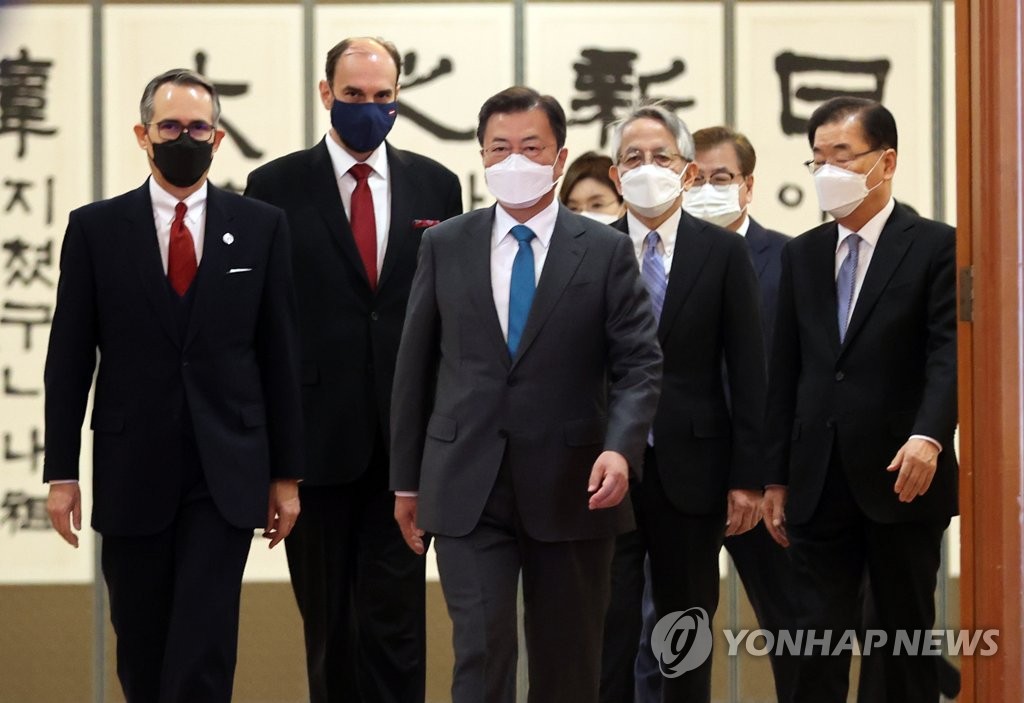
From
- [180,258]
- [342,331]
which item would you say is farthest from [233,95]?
[180,258]

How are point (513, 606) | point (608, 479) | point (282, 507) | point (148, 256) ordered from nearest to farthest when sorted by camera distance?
→ point (608, 479) < point (513, 606) < point (148, 256) < point (282, 507)

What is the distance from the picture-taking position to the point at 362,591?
15.1 ft

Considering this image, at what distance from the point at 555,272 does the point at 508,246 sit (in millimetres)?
154

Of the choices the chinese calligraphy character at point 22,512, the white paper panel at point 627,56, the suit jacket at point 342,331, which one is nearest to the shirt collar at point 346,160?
the suit jacket at point 342,331

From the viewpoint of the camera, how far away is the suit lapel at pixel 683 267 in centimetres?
444

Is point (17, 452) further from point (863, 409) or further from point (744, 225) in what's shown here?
point (863, 409)

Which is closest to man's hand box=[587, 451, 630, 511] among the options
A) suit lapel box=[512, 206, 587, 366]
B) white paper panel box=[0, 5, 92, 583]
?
suit lapel box=[512, 206, 587, 366]

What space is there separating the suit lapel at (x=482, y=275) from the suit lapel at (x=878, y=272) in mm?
966

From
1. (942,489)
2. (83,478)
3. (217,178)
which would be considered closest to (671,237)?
(942,489)

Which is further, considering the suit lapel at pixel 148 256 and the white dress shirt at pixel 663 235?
the white dress shirt at pixel 663 235

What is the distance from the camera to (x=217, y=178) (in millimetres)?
6398

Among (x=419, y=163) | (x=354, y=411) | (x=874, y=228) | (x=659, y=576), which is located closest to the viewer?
(x=874, y=228)

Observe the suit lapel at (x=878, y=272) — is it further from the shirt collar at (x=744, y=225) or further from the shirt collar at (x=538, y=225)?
the shirt collar at (x=744, y=225)

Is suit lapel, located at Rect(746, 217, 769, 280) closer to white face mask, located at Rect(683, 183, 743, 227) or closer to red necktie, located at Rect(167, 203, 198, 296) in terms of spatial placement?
white face mask, located at Rect(683, 183, 743, 227)
